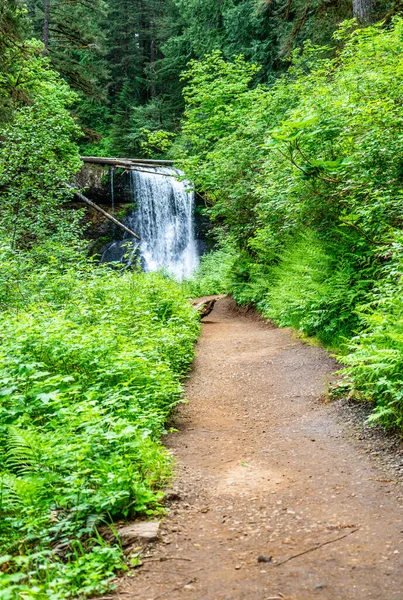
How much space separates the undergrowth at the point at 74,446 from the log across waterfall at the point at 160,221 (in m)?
17.9

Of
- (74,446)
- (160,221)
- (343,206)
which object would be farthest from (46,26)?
(74,446)

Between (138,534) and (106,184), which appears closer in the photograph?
(138,534)

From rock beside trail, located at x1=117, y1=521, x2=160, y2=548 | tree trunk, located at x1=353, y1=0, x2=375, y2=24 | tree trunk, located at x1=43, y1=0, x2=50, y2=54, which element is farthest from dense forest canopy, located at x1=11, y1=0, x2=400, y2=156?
rock beside trail, located at x1=117, y1=521, x2=160, y2=548

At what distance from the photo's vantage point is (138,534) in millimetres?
3000

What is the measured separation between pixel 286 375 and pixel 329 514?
387 cm

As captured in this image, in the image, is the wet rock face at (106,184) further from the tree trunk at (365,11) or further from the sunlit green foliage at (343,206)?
the tree trunk at (365,11)

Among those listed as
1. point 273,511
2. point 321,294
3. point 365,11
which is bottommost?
point 273,511

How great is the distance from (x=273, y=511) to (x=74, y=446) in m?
1.52

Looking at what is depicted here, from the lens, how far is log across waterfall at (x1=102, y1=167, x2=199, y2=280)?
24.8 meters

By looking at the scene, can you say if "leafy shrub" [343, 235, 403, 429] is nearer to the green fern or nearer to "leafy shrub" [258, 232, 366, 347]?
"leafy shrub" [258, 232, 366, 347]

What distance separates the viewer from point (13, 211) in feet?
36.9

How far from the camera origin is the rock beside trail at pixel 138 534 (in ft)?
9.72

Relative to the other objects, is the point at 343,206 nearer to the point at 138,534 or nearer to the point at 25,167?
the point at 138,534

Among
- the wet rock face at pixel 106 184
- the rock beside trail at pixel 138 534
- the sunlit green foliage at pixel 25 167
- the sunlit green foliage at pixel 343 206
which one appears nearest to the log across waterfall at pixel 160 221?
the wet rock face at pixel 106 184
